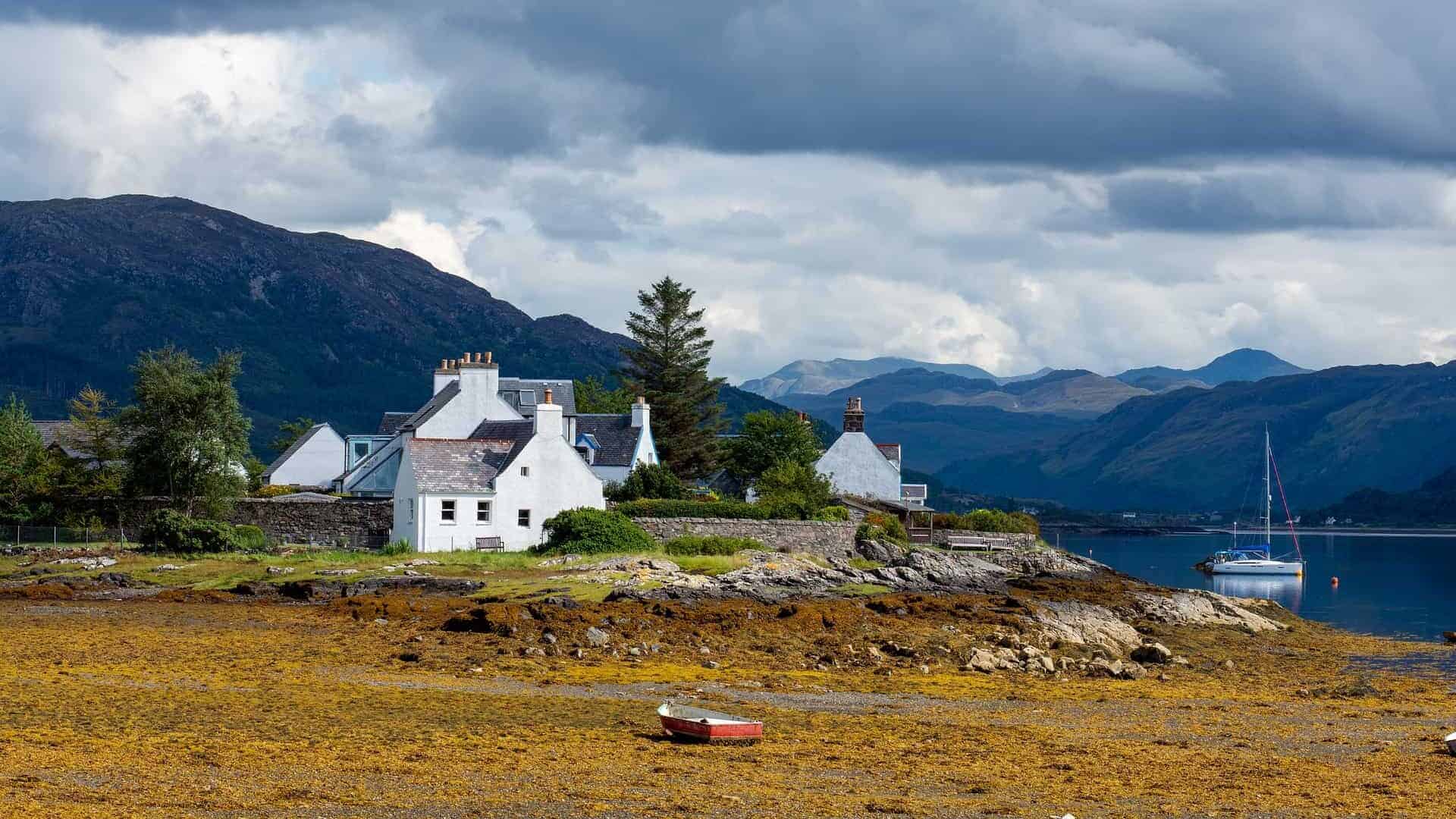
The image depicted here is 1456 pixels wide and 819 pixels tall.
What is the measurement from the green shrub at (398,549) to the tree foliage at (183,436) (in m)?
9.64

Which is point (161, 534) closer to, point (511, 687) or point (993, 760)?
point (511, 687)

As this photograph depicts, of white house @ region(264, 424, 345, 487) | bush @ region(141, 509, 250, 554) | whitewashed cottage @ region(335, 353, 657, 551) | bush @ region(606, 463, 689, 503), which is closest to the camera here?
bush @ region(141, 509, 250, 554)

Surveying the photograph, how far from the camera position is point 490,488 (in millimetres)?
64812

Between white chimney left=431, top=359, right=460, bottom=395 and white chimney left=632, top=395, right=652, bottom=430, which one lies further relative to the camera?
white chimney left=431, top=359, right=460, bottom=395

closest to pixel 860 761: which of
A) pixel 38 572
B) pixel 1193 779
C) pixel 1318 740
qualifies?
pixel 1193 779

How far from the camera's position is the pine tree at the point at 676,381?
10262 cm

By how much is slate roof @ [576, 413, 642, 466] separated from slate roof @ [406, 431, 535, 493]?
1815 cm

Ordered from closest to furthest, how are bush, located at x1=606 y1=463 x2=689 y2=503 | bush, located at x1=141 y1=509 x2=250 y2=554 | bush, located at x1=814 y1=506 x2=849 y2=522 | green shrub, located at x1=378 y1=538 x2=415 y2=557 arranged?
green shrub, located at x1=378 y1=538 x2=415 y2=557 → bush, located at x1=141 y1=509 x2=250 y2=554 → bush, located at x1=814 y1=506 x2=849 y2=522 → bush, located at x1=606 y1=463 x2=689 y2=503

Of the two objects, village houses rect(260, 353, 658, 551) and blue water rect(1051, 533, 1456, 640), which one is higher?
village houses rect(260, 353, 658, 551)

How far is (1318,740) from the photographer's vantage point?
28938 mm

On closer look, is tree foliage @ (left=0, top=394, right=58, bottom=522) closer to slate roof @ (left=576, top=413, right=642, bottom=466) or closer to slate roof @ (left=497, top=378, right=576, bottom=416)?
slate roof @ (left=497, top=378, right=576, bottom=416)

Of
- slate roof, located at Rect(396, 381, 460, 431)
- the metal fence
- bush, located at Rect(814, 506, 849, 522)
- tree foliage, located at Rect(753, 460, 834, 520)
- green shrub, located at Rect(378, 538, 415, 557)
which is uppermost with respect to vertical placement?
slate roof, located at Rect(396, 381, 460, 431)

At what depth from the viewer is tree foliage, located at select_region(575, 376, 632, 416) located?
113m

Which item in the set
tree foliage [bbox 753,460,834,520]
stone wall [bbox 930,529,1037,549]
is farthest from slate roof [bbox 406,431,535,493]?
stone wall [bbox 930,529,1037,549]
